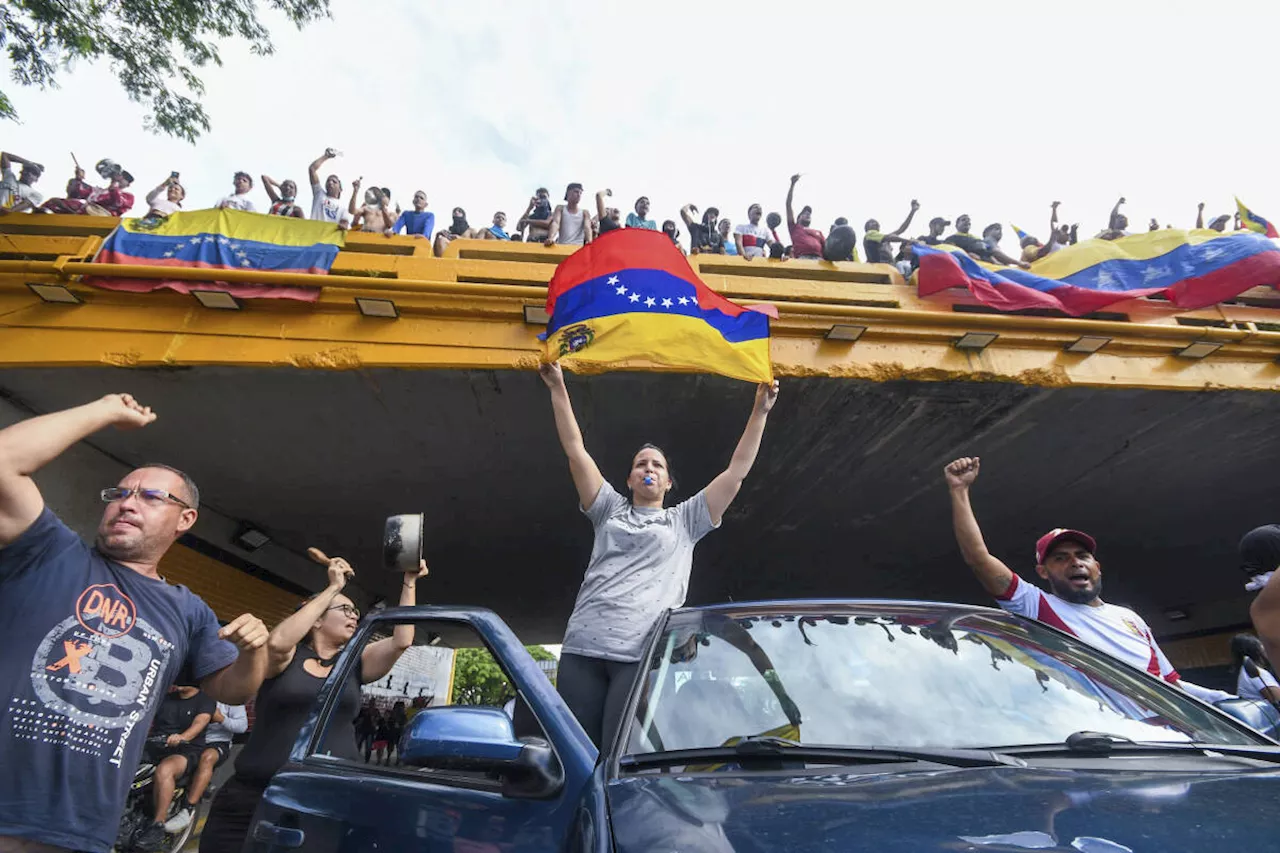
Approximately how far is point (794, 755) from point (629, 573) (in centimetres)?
131

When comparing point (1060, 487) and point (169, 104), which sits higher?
point (169, 104)

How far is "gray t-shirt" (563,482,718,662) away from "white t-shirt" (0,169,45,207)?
627cm

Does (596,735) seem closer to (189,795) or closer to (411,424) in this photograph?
(411,424)

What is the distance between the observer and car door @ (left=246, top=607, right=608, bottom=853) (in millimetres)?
1303

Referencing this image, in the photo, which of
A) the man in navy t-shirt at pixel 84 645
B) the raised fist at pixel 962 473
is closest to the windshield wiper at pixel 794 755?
the man in navy t-shirt at pixel 84 645

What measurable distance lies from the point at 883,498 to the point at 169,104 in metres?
8.43

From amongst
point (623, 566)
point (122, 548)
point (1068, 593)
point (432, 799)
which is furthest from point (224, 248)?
point (1068, 593)

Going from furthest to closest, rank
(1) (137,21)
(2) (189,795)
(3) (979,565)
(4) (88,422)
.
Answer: (1) (137,21)
(2) (189,795)
(3) (979,565)
(4) (88,422)

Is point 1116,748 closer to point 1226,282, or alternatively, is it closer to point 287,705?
point 287,705

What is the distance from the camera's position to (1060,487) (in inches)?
272

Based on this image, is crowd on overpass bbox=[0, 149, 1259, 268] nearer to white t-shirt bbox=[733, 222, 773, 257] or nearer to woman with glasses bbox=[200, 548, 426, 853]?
white t-shirt bbox=[733, 222, 773, 257]

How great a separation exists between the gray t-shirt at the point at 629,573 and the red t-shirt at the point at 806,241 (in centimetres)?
432

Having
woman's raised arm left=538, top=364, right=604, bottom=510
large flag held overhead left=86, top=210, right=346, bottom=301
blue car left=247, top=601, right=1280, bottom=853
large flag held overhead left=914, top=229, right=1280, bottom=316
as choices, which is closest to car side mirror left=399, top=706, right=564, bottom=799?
blue car left=247, top=601, right=1280, bottom=853

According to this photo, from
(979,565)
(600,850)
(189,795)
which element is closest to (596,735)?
(600,850)
